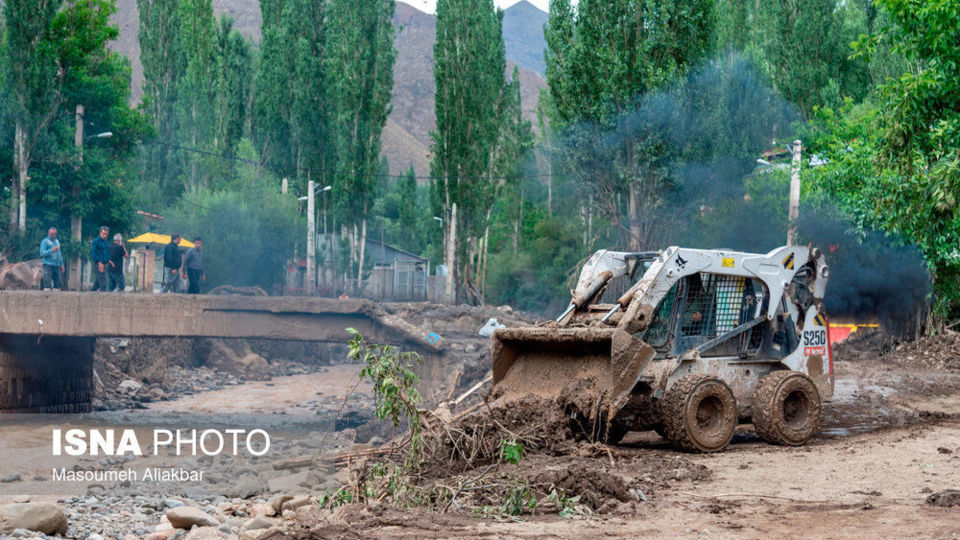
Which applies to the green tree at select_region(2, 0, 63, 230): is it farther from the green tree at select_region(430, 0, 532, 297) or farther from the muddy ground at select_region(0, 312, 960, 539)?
the green tree at select_region(430, 0, 532, 297)

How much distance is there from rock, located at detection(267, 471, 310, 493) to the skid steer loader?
4.30 m

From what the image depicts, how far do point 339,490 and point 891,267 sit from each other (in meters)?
16.7

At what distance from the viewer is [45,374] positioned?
2719 centimetres

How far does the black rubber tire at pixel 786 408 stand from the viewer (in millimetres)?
11023

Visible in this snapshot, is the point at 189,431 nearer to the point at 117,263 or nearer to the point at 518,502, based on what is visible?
the point at 117,263

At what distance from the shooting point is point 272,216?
44.8 m

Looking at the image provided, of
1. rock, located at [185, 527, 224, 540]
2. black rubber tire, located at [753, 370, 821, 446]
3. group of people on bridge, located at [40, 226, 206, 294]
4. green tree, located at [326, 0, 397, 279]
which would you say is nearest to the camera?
rock, located at [185, 527, 224, 540]

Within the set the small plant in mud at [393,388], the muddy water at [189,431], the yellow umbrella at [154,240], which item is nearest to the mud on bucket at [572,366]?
the small plant in mud at [393,388]

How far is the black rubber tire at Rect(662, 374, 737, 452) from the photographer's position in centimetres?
1022

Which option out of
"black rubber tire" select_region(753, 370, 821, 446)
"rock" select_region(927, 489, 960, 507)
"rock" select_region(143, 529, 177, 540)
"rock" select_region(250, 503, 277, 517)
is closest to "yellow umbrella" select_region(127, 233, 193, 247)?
"rock" select_region(250, 503, 277, 517)

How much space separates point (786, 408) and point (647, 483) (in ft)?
11.5

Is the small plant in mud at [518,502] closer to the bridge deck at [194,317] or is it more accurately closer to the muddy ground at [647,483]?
the muddy ground at [647,483]

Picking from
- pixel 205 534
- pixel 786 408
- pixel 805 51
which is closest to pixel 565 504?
pixel 205 534

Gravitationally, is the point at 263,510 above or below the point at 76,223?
below
